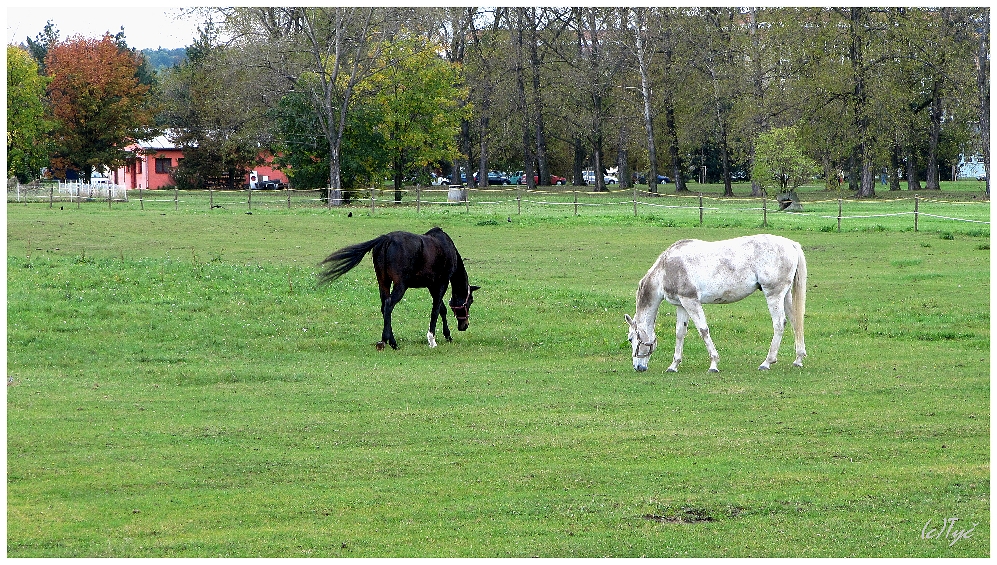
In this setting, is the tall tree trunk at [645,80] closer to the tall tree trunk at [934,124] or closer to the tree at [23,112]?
the tall tree trunk at [934,124]

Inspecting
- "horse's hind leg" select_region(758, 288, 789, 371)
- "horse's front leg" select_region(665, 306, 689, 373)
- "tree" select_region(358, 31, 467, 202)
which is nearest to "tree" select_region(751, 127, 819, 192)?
"tree" select_region(358, 31, 467, 202)

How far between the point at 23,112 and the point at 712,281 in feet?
194

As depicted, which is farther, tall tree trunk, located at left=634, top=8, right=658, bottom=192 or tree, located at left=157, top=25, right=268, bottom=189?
tree, located at left=157, top=25, right=268, bottom=189

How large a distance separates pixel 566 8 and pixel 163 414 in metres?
63.7

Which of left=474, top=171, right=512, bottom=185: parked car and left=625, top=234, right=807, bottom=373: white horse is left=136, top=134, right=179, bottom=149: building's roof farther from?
left=625, top=234, right=807, bottom=373: white horse

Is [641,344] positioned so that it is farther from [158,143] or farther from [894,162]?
[158,143]

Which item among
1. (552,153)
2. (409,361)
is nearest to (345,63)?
(552,153)

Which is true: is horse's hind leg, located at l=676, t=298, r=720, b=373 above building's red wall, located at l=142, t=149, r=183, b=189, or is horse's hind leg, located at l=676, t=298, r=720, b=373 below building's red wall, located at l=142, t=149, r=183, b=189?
below

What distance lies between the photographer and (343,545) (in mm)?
7141

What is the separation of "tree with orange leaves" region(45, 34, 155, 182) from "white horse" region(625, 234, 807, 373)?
216ft

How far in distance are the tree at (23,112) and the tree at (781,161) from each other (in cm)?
4104

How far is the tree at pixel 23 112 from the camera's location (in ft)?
208

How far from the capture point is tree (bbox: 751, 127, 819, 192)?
53213 mm

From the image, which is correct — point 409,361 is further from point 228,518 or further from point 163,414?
point 228,518
